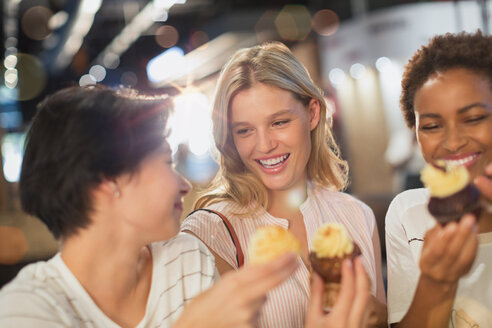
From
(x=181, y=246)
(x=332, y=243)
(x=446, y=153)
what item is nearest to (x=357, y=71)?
(x=446, y=153)

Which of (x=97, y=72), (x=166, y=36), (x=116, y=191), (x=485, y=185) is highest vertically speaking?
(x=166, y=36)

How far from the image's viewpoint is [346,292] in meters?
1.14

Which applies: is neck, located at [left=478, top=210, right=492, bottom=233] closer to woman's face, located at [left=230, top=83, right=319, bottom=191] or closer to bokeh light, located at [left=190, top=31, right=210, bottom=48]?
woman's face, located at [left=230, top=83, right=319, bottom=191]

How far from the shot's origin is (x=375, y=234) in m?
1.94

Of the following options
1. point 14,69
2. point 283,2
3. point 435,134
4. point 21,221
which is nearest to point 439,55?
point 435,134

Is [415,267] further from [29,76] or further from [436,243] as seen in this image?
[29,76]

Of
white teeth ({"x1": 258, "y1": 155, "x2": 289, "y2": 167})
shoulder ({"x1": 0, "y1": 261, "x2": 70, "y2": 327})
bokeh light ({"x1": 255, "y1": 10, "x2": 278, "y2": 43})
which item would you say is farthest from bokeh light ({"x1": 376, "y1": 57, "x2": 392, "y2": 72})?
shoulder ({"x1": 0, "y1": 261, "x2": 70, "y2": 327})

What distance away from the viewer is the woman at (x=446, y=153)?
134 centimetres

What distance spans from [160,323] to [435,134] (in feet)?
3.34

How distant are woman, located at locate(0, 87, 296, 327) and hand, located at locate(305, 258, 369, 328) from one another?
46 centimetres

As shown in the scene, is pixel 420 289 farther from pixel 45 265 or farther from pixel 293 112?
pixel 45 265

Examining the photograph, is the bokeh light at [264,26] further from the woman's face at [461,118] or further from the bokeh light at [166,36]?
the woman's face at [461,118]

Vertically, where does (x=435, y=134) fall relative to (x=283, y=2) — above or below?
below

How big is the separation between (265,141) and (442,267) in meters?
0.81
